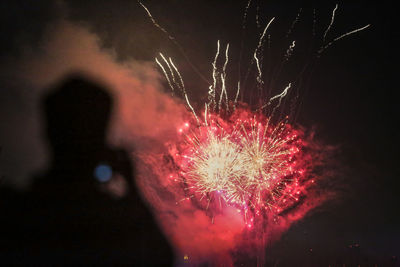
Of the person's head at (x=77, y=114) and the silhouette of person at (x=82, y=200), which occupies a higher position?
the person's head at (x=77, y=114)

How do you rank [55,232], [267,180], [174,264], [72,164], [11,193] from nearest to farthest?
[267,180] → [11,193] → [55,232] → [72,164] → [174,264]

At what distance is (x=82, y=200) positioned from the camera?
46.6ft

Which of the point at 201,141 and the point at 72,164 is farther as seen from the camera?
the point at 72,164

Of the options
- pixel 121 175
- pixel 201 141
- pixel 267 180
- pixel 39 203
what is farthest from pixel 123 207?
pixel 267 180

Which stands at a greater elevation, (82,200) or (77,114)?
(77,114)

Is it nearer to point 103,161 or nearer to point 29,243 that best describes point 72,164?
point 103,161

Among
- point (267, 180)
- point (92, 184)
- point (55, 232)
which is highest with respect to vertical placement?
point (92, 184)

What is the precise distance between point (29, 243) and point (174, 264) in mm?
9559

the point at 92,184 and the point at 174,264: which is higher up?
the point at 92,184

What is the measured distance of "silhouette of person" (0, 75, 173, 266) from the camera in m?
13.0

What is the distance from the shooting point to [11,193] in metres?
12.4

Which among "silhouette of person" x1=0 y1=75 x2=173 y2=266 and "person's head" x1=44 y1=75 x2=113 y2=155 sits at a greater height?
"person's head" x1=44 y1=75 x2=113 y2=155

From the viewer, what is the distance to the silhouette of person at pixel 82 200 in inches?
512

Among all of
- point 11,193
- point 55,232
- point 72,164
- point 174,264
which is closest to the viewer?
point 11,193
